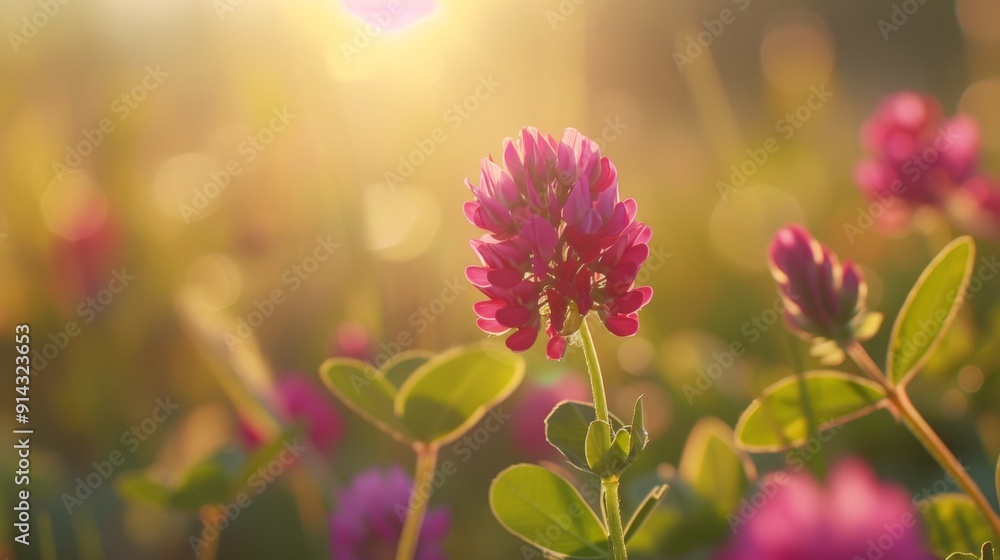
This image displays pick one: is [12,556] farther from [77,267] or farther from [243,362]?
[77,267]

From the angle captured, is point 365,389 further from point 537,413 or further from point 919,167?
point 919,167

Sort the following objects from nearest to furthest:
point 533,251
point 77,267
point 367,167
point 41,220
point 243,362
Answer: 1. point 533,251
2. point 243,362
3. point 77,267
4. point 41,220
5. point 367,167

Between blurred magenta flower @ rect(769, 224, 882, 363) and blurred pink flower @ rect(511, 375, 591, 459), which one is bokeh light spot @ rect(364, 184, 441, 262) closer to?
blurred pink flower @ rect(511, 375, 591, 459)

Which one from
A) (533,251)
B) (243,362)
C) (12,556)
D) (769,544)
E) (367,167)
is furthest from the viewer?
(367,167)

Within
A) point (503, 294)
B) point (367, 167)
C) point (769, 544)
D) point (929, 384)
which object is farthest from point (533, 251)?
point (367, 167)

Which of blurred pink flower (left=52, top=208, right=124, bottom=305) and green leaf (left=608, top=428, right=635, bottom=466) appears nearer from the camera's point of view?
green leaf (left=608, top=428, right=635, bottom=466)

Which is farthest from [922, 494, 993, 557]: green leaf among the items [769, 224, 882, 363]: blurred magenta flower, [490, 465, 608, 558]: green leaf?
[490, 465, 608, 558]: green leaf

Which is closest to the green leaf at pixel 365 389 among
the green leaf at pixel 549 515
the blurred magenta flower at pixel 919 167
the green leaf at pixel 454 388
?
the green leaf at pixel 454 388
